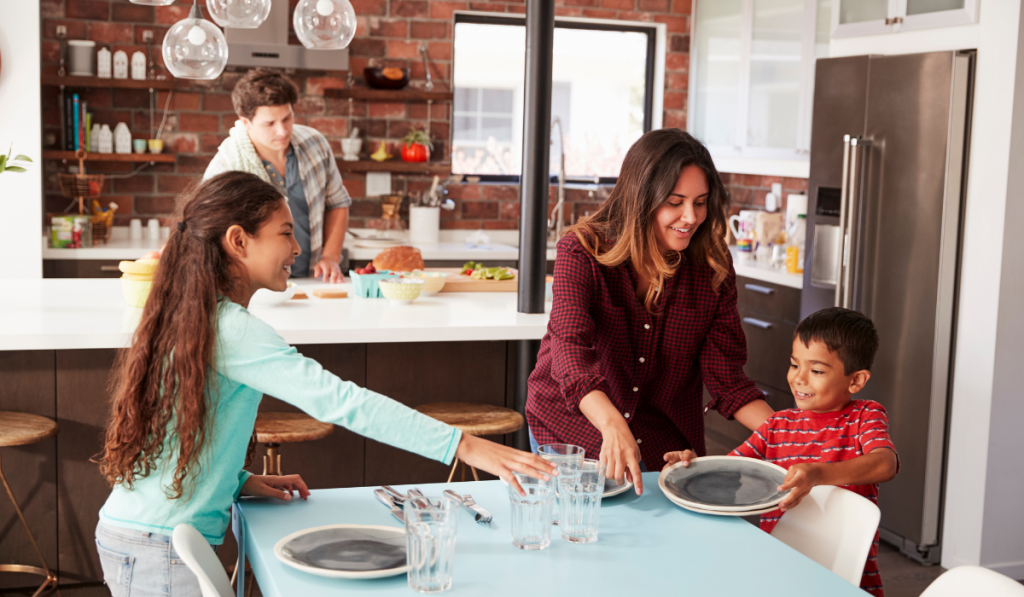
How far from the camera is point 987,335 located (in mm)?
3094

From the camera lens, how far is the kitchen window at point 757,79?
436 cm

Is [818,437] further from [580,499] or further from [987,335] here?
[987,335]

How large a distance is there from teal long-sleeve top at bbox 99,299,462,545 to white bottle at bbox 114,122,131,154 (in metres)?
3.66

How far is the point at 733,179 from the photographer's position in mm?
5566

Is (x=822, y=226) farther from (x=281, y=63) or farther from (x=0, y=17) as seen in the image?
(x=0, y=17)

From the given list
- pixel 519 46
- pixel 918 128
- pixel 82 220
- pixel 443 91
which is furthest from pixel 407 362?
pixel 519 46

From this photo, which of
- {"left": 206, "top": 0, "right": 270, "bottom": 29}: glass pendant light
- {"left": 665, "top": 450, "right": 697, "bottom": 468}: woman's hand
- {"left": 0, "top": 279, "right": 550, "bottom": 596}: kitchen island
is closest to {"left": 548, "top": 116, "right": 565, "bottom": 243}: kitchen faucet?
{"left": 0, "top": 279, "right": 550, "bottom": 596}: kitchen island

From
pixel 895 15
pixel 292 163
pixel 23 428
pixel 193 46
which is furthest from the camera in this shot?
pixel 292 163

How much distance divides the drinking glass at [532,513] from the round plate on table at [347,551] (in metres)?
0.17

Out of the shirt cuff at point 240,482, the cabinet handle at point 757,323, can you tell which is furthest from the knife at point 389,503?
the cabinet handle at point 757,323

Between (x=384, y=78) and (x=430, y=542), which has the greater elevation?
(x=384, y=78)

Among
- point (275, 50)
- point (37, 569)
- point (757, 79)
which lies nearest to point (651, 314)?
point (37, 569)

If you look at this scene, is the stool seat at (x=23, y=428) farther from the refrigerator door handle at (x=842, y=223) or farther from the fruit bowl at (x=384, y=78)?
the fruit bowl at (x=384, y=78)

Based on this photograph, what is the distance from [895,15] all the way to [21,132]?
378 centimetres
